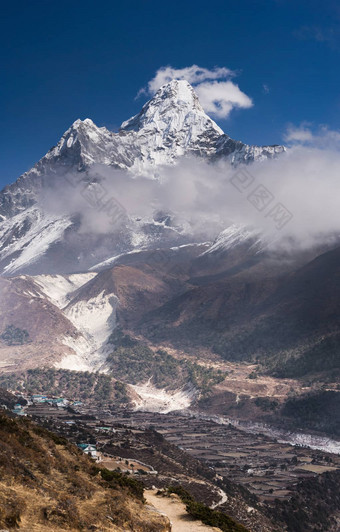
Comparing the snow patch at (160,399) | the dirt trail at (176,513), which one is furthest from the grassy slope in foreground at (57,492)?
the snow patch at (160,399)

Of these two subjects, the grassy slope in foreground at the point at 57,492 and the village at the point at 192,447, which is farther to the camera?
the village at the point at 192,447

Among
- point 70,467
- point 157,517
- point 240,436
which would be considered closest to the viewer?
point 157,517

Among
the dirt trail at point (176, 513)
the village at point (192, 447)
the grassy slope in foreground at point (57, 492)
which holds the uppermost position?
the grassy slope in foreground at point (57, 492)

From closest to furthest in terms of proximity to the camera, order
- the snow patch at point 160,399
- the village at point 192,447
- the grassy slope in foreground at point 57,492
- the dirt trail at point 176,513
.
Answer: the grassy slope in foreground at point 57,492, the dirt trail at point 176,513, the village at point 192,447, the snow patch at point 160,399

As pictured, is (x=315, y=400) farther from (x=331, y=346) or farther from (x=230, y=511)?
(x=230, y=511)

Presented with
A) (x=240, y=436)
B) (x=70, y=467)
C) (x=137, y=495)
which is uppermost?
(x=70, y=467)

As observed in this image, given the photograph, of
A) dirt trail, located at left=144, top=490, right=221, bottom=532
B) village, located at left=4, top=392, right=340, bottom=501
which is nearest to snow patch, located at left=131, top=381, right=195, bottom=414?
village, located at left=4, top=392, right=340, bottom=501

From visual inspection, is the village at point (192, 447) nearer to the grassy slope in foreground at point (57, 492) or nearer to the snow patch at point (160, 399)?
the snow patch at point (160, 399)

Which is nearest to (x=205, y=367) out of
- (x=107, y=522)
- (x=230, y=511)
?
(x=230, y=511)

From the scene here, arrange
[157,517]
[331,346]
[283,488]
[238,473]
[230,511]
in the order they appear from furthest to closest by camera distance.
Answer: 1. [331,346]
2. [238,473]
3. [283,488]
4. [230,511]
5. [157,517]

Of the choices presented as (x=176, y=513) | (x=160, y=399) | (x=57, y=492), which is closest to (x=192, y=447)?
(x=160, y=399)
